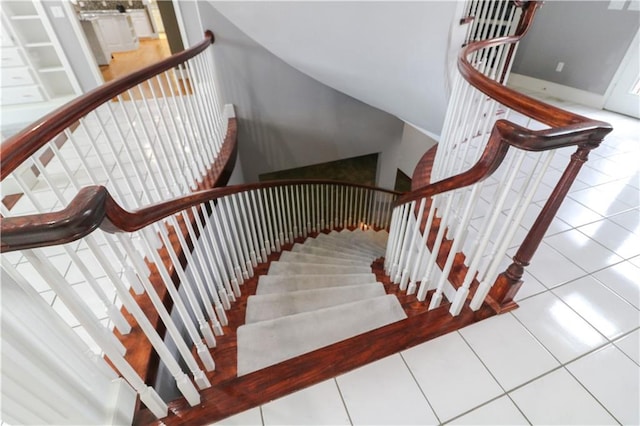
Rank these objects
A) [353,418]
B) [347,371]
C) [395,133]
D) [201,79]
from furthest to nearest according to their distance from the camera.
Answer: [395,133] < [201,79] < [347,371] < [353,418]

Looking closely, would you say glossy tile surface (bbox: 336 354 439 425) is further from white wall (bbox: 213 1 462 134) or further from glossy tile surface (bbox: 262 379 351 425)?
white wall (bbox: 213 1 462 134)

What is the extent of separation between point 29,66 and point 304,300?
4741mm

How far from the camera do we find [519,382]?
1.17 meters

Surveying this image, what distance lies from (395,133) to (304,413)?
4.99m

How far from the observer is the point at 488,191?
2.27 metres

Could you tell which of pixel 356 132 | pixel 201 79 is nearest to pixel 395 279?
pixel 201 79

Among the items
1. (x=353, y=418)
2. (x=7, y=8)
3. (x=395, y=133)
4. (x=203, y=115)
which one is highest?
(x=7, y=8)

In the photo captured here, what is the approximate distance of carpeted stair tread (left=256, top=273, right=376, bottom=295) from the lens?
2.39 metres

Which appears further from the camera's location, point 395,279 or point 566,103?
point 566,103

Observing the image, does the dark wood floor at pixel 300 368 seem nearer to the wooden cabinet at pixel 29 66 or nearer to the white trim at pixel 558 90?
the white trim at pixel 558 90

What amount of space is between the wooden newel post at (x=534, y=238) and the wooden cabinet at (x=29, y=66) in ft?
17.3

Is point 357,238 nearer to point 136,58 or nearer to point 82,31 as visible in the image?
point 82,31

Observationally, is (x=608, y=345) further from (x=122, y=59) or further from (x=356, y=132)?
(x=122, y=59)

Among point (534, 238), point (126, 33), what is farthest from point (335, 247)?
point (126, 33)
